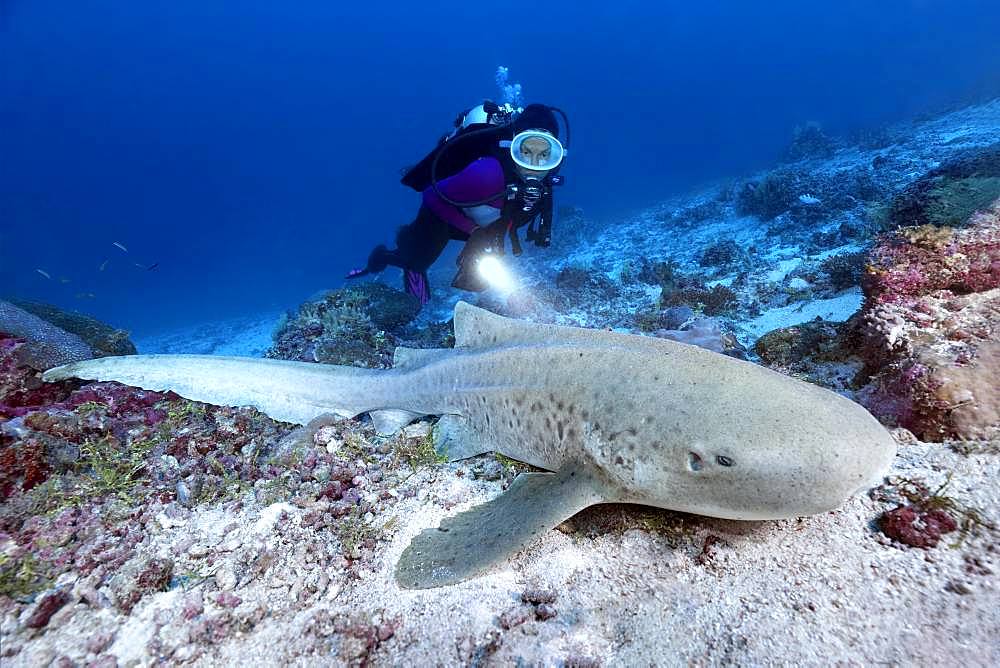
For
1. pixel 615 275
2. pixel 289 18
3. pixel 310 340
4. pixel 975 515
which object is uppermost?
pixel 289 18

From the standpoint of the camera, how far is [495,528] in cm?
258

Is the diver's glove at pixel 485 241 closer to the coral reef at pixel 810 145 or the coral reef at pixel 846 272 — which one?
the coral reef at pixel 846 272

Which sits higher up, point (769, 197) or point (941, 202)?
point (769, 197)

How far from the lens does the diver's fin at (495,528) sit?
236 centimetres

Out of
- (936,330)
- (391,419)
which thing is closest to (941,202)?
(936,330)

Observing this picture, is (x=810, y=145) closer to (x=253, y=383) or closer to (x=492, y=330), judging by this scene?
(x=492, y=330)

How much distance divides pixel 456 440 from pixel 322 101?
702 ft

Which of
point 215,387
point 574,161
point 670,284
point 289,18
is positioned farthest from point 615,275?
point 289,18

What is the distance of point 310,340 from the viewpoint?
778 centimetres

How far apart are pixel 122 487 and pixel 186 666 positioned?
183 cm

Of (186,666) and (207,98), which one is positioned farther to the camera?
(207,98)

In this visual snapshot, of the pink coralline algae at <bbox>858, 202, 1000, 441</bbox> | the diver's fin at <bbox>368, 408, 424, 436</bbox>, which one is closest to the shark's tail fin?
the diver's fin at <bbox>368, 408, 424, 436</bbox>

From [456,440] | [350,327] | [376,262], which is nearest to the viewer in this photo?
[456,440]

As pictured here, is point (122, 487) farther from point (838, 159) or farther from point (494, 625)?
point (838, 159)
